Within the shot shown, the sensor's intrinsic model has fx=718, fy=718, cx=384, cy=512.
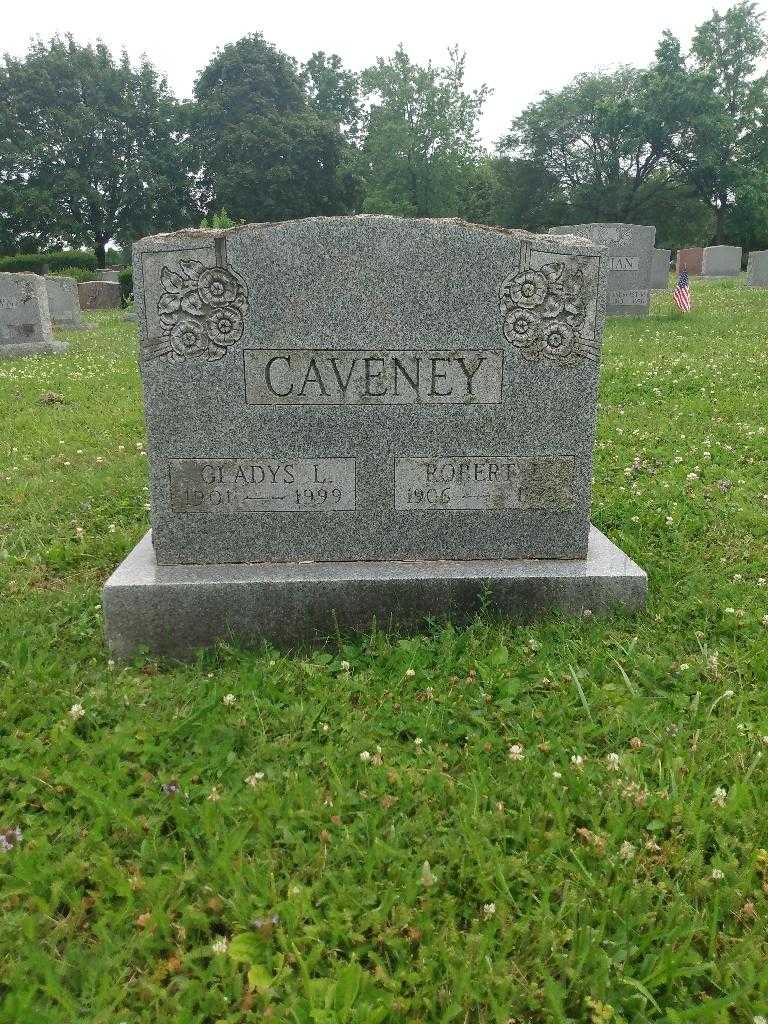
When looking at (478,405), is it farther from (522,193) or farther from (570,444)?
(522,193)

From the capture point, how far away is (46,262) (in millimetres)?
31234

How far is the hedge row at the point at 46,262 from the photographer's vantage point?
98.5 ft

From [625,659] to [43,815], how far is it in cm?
225

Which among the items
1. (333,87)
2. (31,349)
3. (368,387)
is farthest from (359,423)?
(333,87)

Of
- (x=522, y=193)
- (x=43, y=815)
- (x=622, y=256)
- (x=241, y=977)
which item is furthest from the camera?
(x=522, y=193)

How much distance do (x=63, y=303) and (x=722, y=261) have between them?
77.2ft

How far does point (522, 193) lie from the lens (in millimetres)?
47438

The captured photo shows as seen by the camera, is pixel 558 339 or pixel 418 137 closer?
pixel 558 339

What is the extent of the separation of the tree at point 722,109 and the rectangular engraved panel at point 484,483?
44524mm

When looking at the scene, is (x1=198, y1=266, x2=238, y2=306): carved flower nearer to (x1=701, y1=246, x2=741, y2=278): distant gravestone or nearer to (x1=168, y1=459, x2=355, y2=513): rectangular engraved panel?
(x1=168, y1=459, x2=355, y2=513): rectangular engraved panel

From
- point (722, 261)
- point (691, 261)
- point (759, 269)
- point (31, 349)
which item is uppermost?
point (691, 261)

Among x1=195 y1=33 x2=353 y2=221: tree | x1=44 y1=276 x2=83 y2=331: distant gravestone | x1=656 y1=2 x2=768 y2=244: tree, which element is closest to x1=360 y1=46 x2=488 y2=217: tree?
x1=195 y1=33 x2=353 y2=221: tree

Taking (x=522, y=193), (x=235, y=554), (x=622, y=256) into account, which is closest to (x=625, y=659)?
(x=235, y=554)

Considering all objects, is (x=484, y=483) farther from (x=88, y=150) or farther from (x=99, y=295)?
(x=88, y=150)
